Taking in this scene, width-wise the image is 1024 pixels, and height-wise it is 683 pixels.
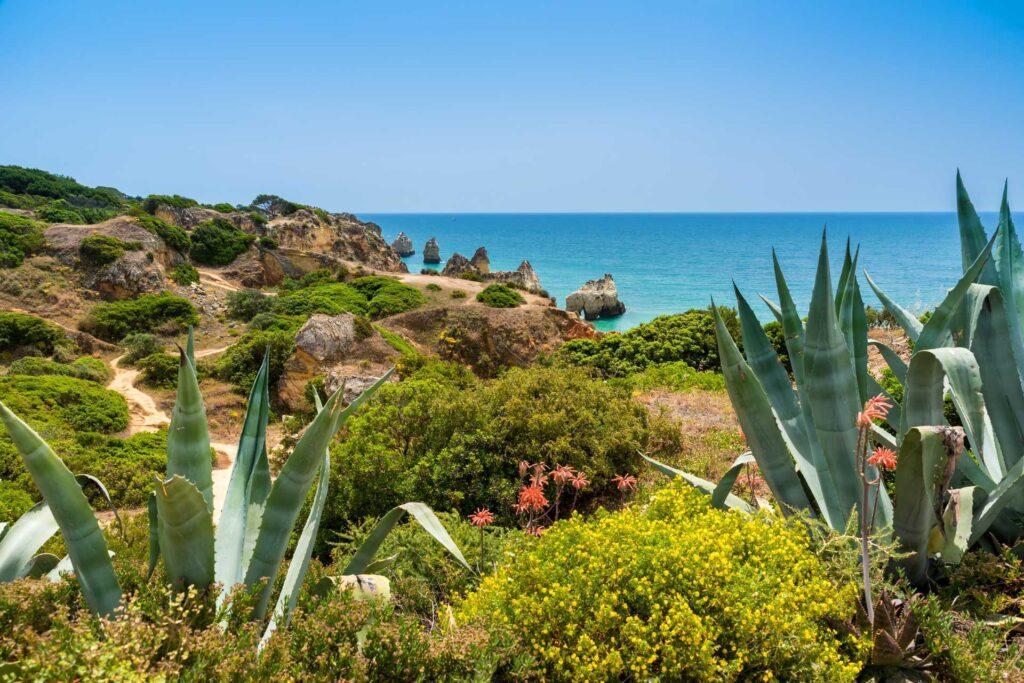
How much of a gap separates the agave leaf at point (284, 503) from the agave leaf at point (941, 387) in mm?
2931

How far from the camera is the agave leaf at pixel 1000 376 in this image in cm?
404

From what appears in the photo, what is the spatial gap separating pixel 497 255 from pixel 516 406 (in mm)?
94872

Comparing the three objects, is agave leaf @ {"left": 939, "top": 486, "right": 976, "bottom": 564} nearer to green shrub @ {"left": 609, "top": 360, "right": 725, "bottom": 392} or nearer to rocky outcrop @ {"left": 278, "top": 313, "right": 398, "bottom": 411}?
green shrub @ {"left": 609, "top": 360, "right": 725, "bottom": 392}

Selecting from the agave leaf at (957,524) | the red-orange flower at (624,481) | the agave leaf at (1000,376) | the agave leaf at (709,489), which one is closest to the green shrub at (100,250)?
the red-orange flower at (624,481)

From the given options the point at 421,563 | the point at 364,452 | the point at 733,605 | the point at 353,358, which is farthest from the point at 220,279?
the point at 733,605

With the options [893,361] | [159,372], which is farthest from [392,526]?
[159,372]

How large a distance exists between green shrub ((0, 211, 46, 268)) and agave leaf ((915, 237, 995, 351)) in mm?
33044

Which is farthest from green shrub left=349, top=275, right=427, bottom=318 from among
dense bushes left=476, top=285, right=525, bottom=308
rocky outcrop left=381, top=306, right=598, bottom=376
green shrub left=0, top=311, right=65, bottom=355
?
green shrub left=0, top=311, right=65, bottom=355

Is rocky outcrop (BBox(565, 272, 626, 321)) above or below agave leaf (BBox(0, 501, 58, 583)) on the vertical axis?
below

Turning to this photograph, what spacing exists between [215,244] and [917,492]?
38.1 metres

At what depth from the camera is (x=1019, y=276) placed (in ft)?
14.4

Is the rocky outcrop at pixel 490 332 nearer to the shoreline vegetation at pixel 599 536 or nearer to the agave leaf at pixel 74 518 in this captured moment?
the shoreline vegetation at pixel 599 536

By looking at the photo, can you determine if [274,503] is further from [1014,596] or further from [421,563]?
[1014,596]

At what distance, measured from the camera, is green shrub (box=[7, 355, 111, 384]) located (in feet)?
62.2
